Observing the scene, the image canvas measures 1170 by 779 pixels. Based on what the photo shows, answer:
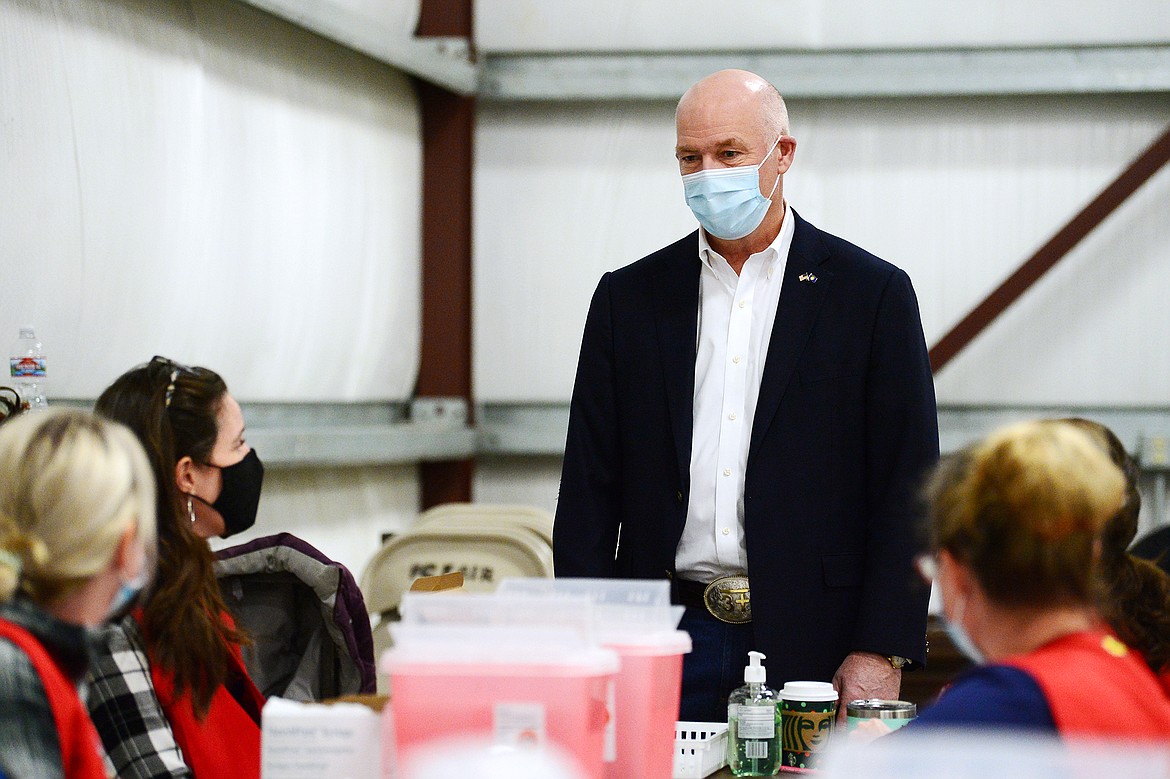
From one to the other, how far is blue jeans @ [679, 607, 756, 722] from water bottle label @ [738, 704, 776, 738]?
37 centimetres

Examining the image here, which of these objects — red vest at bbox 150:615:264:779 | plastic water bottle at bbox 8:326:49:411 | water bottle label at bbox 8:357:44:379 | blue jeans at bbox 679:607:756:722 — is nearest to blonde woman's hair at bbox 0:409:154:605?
red vest at bbox 150:615:264:779

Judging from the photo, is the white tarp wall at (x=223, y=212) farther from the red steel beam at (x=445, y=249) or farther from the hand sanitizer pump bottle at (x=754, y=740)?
the hand sanitizer pump bottle at (x=754, y=740)

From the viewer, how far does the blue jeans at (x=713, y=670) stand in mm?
2354

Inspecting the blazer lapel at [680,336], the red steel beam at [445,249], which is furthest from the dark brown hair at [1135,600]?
the red steel beam at [445,249]

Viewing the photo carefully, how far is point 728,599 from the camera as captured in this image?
2.39 m

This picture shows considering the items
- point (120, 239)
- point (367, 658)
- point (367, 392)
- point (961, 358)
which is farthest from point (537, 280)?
point (367, 658)

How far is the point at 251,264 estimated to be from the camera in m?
4.28

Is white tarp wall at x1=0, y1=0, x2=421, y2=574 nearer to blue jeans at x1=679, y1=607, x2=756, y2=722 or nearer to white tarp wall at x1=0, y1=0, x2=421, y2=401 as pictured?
white tarp wall at x1=0, y1=0, x2=421, y2=401

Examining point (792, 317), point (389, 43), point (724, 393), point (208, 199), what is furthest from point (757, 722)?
point (389, 43)

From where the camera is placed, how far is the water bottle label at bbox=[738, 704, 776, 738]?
6.45 ft

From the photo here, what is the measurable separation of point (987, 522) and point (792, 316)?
3.82 ft

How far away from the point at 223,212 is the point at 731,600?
93.2 inches

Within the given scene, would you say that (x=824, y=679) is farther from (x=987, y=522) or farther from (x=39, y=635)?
→ (x=39, y=635)

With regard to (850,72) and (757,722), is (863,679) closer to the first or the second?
(757,722)
